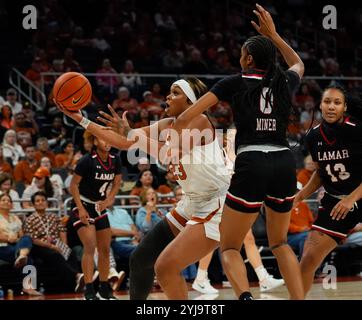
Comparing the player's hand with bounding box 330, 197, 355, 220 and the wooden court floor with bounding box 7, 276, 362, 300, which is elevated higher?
the player's hand with bounding box 330, 197, 355, 220

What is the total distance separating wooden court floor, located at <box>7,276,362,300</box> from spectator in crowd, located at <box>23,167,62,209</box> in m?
1.59

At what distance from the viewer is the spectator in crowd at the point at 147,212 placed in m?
10.1

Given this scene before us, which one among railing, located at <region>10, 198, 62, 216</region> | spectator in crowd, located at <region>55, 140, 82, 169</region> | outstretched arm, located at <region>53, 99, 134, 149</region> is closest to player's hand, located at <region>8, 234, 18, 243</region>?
railing, located at <region>10, 198, 62, 216</region>

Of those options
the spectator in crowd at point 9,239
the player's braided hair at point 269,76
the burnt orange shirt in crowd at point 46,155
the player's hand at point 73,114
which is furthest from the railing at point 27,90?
the player's braided hair at point 269,76

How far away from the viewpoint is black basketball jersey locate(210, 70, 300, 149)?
4.75 m

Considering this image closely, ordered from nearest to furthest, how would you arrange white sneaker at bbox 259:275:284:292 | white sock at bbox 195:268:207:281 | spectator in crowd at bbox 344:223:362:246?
white sneaker at bbox 259:275:284:292 < white sock at bbox 195:268:207:281 < spectator in crowd at bbox 344:223:362:246

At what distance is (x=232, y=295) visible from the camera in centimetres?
856

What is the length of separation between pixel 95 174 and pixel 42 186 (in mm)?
1991

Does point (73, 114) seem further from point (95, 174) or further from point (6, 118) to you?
point (6, 118)

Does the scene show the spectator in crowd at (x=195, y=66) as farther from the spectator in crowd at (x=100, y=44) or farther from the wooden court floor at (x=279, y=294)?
the wooden court floor at (x=279, y=294)

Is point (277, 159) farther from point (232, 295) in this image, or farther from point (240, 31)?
point (240, 31)

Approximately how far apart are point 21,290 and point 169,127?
14.9 feet

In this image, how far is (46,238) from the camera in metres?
9.55

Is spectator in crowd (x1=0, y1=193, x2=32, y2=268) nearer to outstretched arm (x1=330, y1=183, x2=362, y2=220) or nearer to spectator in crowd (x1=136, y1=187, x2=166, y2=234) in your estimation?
spectator in crowd (x1=136, y1=187, x2=166, y2=234)
